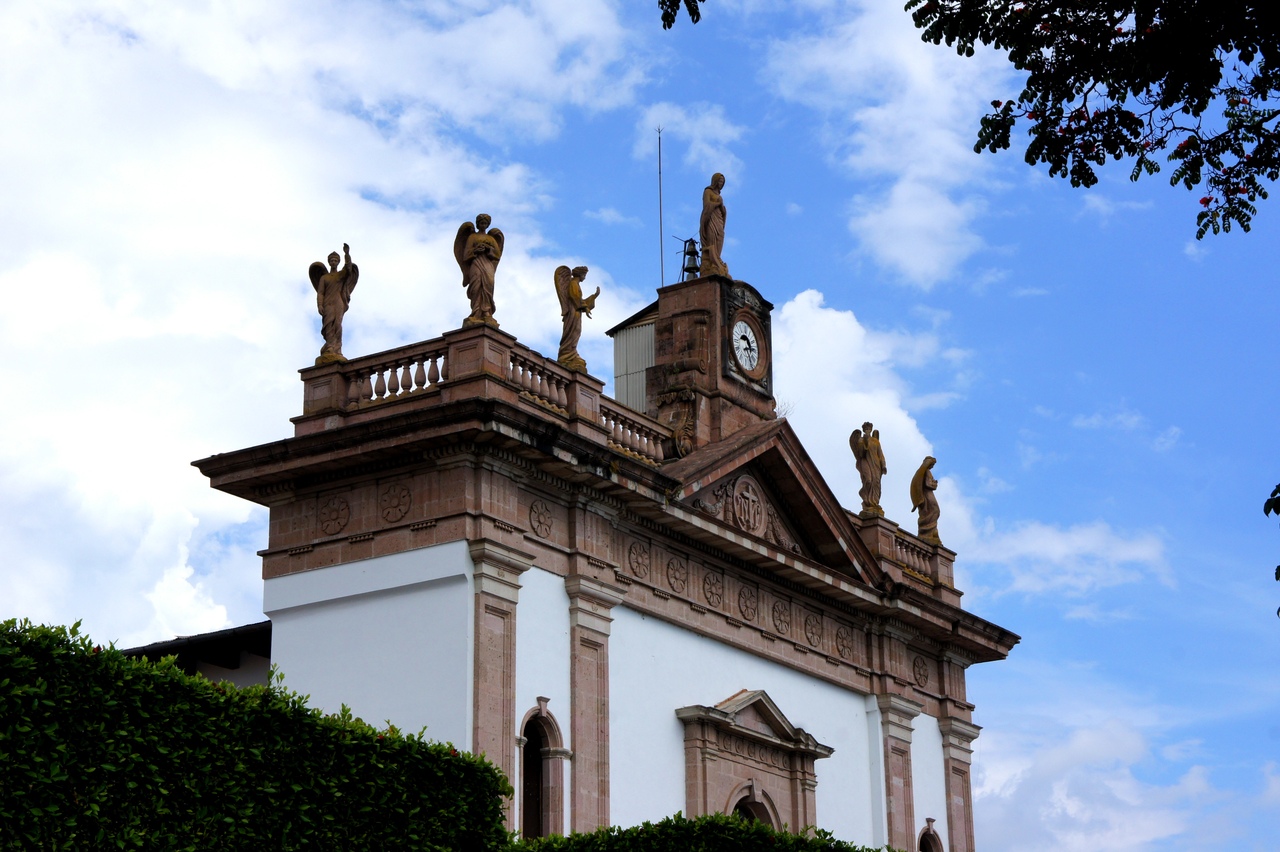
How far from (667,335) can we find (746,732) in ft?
21.9

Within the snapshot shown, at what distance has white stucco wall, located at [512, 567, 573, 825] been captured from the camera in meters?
27.0

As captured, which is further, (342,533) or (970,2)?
(342,533)

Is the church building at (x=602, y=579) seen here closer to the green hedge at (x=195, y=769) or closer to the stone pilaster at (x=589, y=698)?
the stone pilaster at (x=589, y=698)

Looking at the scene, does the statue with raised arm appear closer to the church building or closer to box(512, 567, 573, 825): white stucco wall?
the church building

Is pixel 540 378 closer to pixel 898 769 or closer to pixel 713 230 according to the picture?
pixel 713 230

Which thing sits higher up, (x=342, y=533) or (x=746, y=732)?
(x=342, y=533)

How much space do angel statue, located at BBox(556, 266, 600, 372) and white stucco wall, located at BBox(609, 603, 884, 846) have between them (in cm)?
353

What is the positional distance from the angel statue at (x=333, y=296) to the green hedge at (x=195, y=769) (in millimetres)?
9180

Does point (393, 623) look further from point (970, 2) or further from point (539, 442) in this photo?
point (970, 2)

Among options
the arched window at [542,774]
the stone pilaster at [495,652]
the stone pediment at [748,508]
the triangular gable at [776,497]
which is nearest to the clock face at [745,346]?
the triangular gable at [776,497]

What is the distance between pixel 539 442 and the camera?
27266 mm

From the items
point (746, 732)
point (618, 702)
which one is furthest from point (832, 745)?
point (618, 702)

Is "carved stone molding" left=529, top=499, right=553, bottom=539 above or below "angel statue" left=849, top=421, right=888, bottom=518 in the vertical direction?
below

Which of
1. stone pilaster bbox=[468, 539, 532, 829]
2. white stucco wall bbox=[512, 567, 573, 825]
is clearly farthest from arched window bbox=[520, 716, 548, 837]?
stone pilaster bbox=[468, 539, 532, 829]
